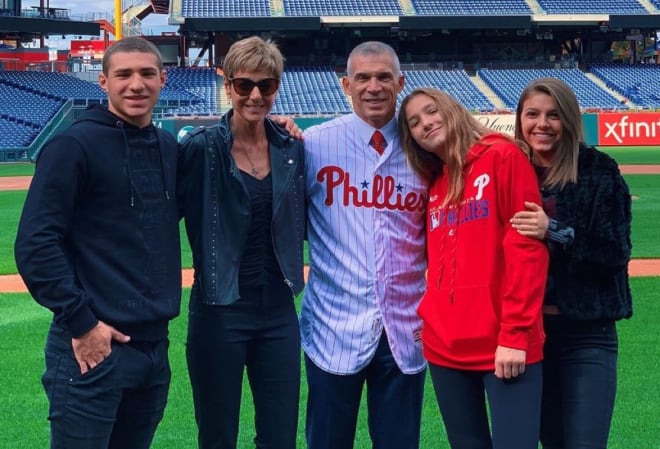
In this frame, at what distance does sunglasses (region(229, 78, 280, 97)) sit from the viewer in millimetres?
3793

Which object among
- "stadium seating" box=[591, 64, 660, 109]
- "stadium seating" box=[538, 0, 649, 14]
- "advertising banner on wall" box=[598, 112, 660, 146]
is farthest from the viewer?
"stadium seating" box=[538, 0, 649, 14]

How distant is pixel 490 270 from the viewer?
3395 mm

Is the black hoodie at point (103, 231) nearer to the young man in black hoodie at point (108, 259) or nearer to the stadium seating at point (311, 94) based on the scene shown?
the young man in black hoodie at point (108, 259)

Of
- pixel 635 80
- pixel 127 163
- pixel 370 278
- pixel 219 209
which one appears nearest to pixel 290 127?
pixel 219 209

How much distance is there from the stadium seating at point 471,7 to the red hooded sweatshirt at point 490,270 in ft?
137

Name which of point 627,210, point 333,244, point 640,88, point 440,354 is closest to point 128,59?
point 333,244

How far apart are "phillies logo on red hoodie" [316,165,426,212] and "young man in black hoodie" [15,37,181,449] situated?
0.79 meters

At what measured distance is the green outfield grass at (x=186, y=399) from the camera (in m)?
5.42

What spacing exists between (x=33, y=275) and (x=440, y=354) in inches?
61.3

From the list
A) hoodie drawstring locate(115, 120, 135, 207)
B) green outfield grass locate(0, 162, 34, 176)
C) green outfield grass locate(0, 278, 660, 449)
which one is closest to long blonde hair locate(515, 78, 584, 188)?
hoodie drawstring locate(115, 120, 135, 207)

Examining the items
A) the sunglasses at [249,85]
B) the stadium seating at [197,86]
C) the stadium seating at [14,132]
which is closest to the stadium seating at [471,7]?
the stadium seating at [197,86]

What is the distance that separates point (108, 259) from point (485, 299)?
56.3 inches

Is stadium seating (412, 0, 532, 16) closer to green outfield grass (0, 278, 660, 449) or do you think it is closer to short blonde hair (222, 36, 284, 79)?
green outfield grass (0, 278, 660, 449)

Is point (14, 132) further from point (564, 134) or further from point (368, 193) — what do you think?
point (564, 134)
